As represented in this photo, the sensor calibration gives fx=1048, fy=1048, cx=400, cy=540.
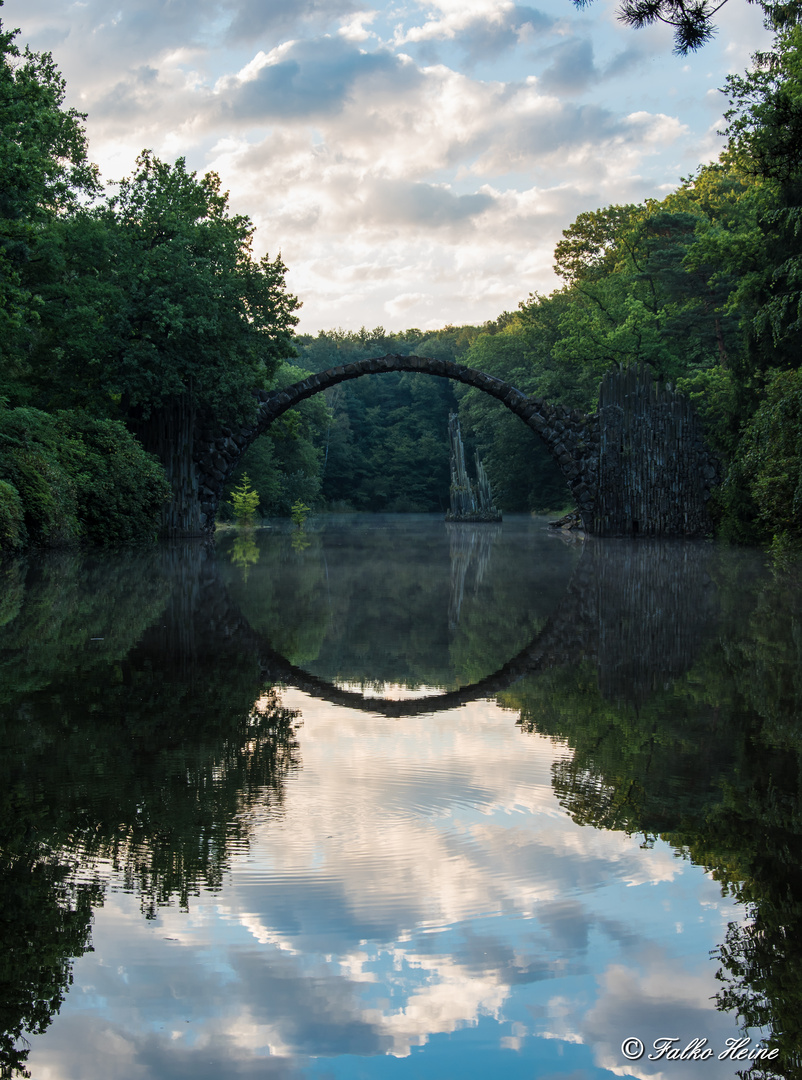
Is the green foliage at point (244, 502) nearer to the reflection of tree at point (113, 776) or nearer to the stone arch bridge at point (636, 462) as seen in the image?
the stone arch bridge at point (636, 462)

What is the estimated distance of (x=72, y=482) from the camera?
2178 centimetres

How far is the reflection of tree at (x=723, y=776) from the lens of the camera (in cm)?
277

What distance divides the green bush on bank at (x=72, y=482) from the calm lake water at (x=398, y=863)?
504 inches

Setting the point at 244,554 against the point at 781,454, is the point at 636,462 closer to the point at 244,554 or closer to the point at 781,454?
the point at 781,454

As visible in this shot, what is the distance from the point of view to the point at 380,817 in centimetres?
394

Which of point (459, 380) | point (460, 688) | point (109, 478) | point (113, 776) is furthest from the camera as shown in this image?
point (459, 380)

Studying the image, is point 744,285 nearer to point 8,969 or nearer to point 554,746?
point 554,746

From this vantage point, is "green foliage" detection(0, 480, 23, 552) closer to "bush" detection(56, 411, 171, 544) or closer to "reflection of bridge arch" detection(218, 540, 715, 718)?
"bush" detection(56, 411, 171, 544)

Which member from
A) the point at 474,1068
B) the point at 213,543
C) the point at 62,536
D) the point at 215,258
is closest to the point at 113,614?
the point at 474,1068

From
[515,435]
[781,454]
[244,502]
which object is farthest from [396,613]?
[515,435]

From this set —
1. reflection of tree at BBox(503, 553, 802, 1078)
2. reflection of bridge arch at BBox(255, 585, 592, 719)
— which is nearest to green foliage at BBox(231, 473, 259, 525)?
reflection of bridge arch at BBox(255, 585, 592, 719)

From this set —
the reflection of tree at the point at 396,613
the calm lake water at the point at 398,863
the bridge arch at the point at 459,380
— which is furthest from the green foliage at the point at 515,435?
the calm lake water at the point at 398,863

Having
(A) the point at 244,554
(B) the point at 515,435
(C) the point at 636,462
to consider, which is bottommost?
(A) the point at 244,554

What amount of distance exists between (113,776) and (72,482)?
18.3 metres
